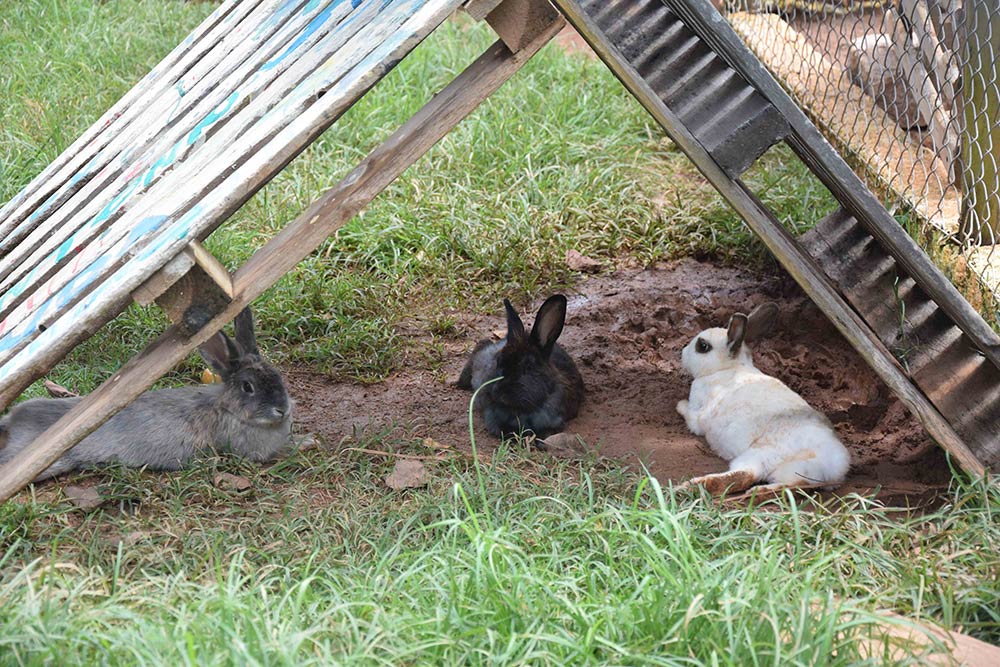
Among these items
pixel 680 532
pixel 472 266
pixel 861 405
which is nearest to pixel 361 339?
pixel 472 266

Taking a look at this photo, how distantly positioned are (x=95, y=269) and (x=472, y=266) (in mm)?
2711

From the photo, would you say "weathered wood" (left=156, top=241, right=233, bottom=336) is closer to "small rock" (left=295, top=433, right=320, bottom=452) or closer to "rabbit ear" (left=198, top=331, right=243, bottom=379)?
"rabbit ear" (left=198, top=331, right=243, bottom=379)

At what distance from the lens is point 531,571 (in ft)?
9.19

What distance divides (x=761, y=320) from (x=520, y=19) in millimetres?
1890

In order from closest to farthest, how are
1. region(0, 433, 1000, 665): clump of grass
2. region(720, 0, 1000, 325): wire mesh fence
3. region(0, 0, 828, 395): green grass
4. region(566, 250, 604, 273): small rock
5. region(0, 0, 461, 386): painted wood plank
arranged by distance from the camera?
region(0, 433, 1000, 665): clump of grass, region(0, 0, 461, 386): painted wood plank, region(720, 0, 1000, 325): wire mesh fence, region(0, 0, 828, 395): green grass, region(566, 250, 604, 273): small rock

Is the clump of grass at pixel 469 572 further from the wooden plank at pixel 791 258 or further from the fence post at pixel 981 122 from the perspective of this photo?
the fence post at pixel 981 122

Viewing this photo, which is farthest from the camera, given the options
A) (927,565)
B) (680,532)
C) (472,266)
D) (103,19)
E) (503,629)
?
(103,19)

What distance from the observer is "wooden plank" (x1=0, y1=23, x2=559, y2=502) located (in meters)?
3.12

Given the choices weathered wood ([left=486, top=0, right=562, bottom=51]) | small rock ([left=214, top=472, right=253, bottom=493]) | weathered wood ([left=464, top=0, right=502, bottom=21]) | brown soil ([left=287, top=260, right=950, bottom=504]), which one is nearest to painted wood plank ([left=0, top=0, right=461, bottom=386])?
weathered wood ([left=464, top=0, right=502, bottom=21])

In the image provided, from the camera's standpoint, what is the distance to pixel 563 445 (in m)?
4.14

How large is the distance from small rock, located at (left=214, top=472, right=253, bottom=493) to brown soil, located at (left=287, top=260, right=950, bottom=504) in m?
0.49

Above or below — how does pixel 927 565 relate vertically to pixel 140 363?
below

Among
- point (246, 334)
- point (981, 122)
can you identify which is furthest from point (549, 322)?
point (981, 122)

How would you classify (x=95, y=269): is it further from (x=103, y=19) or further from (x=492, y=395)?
(x=103, y=19)
